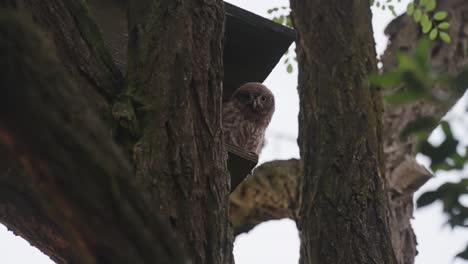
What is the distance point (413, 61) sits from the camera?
49.6 inches

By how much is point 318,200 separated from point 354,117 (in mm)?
440

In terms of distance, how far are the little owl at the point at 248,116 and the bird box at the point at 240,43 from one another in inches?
48.4

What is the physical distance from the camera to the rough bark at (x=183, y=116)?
2.19 metres

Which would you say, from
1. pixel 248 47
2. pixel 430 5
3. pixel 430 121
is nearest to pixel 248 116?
pixel 430 5

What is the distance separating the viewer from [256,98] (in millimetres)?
5879

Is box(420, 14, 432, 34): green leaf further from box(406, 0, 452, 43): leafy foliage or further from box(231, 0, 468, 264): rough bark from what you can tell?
box(231, 0, 468, 264): rough bark

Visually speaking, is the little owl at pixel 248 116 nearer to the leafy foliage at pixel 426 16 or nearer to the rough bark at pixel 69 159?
the leafy foliage at pixel 426 16

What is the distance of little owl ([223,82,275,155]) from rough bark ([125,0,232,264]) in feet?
8.26

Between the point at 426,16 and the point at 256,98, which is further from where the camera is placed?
the point at 256,98

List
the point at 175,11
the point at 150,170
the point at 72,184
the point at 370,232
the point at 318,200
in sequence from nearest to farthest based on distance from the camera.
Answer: the point at 72,184 < the point at 150,170 < the point at 175,11 < the point at 370,232 < the point at 318,200

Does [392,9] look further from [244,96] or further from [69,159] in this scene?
[69,159]

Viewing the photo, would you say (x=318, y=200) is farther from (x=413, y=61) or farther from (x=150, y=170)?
(x=413, y=61)

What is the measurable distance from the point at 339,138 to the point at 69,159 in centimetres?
229

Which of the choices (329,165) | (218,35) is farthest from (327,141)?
(218,35)
